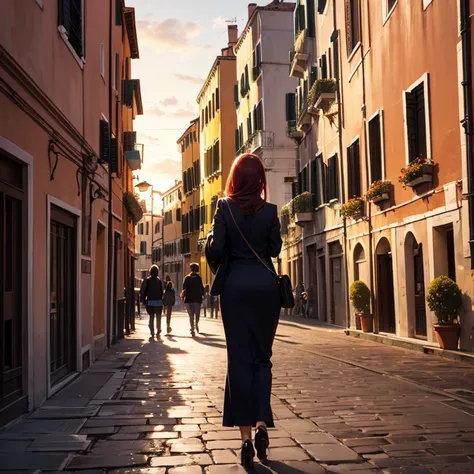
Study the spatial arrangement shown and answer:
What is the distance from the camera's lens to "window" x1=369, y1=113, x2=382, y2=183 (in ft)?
64.3

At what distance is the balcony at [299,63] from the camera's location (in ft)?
99.2

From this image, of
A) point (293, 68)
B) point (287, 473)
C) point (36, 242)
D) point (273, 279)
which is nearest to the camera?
point (287, 473)

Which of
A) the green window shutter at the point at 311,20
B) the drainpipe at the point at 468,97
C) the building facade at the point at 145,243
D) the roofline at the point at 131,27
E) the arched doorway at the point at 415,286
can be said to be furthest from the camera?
the building facade at the point at 145,243

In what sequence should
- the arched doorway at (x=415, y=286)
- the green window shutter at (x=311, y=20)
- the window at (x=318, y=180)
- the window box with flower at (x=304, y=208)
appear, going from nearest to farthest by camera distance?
the arched doorway at (x=415, y=286), the window at (x=318, y=180), the window box with flower at (x=304, y=208), the green window shutter at (x=311, y=20)

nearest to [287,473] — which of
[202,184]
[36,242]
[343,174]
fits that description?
[36,242]

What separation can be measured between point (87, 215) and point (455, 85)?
6.54 m

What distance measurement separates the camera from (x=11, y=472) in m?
5.11

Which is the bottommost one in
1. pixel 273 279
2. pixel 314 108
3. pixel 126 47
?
pixel 273 279

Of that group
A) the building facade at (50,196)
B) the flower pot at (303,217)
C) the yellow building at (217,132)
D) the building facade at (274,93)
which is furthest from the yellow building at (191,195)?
the building facade at (50,196)

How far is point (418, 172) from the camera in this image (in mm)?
15414

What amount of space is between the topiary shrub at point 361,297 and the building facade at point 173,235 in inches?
2014

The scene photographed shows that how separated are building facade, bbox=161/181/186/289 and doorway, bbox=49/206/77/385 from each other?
198ft

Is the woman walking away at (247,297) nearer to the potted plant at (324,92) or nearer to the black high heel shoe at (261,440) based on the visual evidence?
the black high heel shoe at (261,440)

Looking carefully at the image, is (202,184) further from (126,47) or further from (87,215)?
(87,215)
